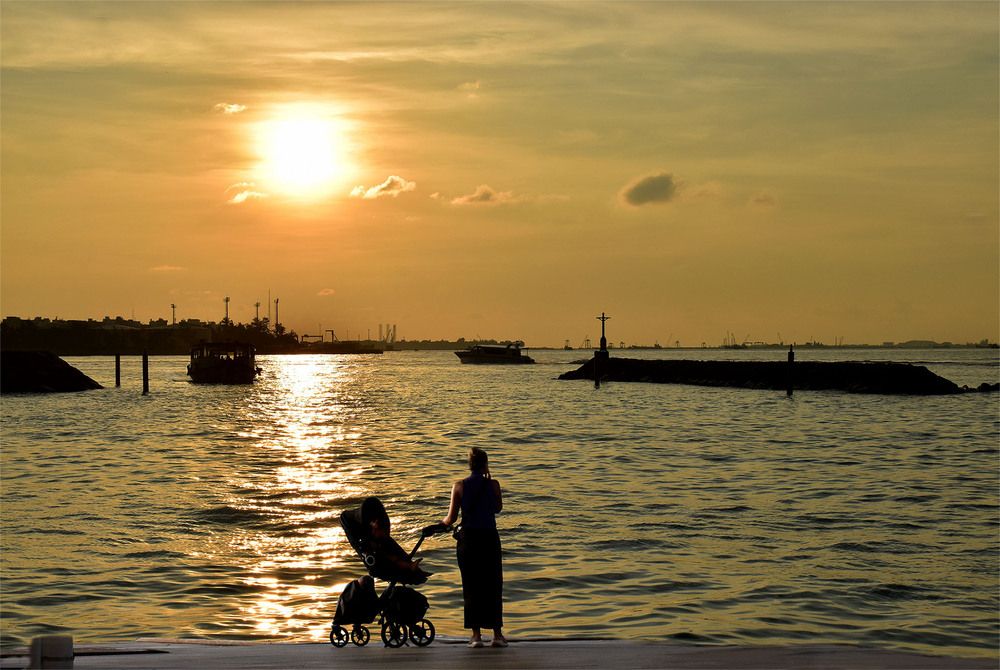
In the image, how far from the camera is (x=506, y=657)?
812 cm

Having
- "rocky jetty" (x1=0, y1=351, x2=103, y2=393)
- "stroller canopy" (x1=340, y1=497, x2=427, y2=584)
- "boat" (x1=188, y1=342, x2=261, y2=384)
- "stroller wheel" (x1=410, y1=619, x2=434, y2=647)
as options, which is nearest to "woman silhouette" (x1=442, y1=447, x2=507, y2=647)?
"stroller wheel" (x1=410, y1=619, x2=434, y2=647)

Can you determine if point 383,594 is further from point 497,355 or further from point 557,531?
point 497,355

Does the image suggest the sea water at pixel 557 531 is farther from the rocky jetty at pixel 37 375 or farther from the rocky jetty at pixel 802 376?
the rocky jetty at pixel 37 375

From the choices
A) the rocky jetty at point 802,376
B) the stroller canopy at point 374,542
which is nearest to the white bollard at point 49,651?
the stroller canopy at point 374,542

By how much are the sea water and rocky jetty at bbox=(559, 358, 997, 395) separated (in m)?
38.5

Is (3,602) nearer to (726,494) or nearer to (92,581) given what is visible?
(92,581)

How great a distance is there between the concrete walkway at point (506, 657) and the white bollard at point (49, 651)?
1.43 m

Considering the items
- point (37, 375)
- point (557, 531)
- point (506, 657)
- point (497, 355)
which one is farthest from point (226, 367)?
point (506, 657)

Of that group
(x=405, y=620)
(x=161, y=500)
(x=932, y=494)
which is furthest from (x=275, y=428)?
(x=405, y=620)

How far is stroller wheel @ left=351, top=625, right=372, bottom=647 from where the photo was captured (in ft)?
29.6

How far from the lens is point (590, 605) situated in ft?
41.4

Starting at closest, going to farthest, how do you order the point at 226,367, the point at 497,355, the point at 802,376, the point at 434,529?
1. the point at 434,529
2. the point at 802,376
3. the point at 226,367
4. the point at 497,355

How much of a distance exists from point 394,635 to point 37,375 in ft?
305

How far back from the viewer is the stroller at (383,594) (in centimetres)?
845
